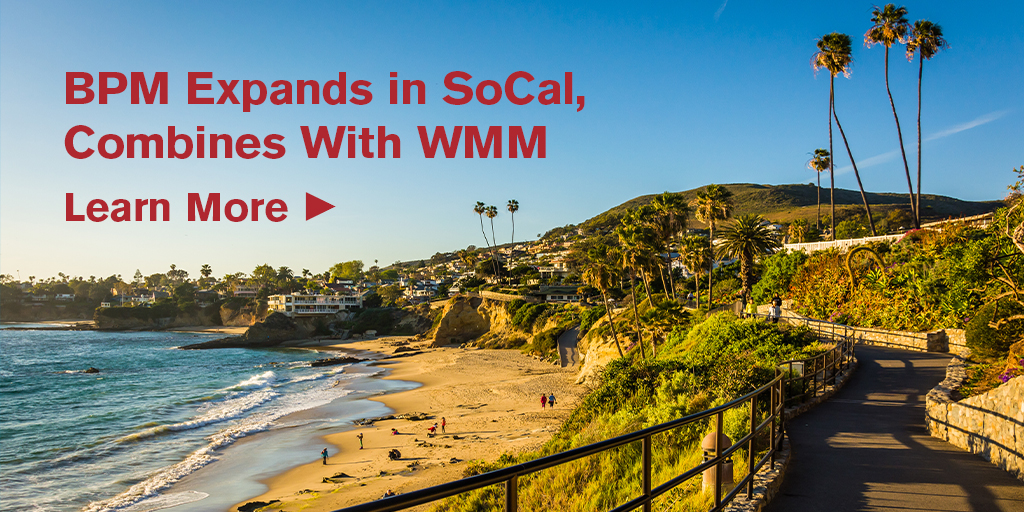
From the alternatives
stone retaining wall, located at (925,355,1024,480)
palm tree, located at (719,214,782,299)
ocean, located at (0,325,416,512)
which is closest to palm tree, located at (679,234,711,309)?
palm tree, located at (719,214,782,299)

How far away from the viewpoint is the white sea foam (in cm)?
1780

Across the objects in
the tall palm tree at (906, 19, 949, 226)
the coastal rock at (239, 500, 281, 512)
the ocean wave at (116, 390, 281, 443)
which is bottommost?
the ocean wave at (116, 390, 281, 443)

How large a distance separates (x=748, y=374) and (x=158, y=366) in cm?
6476

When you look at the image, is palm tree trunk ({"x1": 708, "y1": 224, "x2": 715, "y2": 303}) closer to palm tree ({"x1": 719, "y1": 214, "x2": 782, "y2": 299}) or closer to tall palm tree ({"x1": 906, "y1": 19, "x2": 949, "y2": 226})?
palm tree ({"x1": 719, "y1": 214, "x2": 782, "y2": 299})

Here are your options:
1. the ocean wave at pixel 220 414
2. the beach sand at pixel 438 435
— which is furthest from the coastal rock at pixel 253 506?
the ocean wave at pixel 220 414

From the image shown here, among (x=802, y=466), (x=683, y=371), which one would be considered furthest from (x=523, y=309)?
(x=802, y=466)

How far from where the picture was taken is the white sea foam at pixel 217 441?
17.8m

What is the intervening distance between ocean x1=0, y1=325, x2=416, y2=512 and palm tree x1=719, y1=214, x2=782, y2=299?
23.9 metres

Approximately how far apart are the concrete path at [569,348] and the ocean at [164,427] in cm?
1361

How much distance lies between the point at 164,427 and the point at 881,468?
31.0 meters

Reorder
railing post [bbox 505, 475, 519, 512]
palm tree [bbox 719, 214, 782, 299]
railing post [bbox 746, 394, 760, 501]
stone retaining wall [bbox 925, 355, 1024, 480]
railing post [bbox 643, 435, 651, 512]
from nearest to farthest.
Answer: railing post [bbox 505, 475, 519, 512] → railing post [bbox 643, 435, 651, 512] → railing post [bbox 746, 394, 760, 501] → stone retaining wall [bbox 925, 355, 1024, 480] → palm tree [bbox 719, 214, 782, 299]

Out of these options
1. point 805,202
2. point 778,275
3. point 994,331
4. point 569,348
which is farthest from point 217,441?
point 805,202

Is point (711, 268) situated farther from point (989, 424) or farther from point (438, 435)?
point (989, 424)

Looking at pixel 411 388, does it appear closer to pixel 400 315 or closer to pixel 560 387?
pixel 560 387
